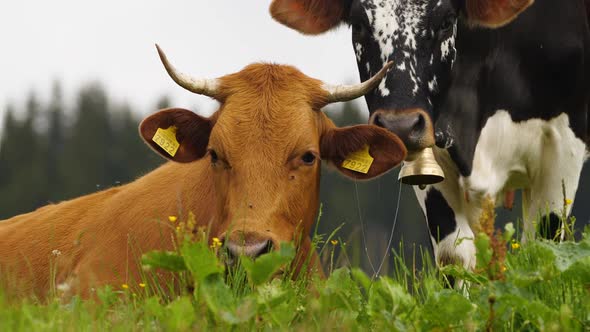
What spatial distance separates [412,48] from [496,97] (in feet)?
3.63

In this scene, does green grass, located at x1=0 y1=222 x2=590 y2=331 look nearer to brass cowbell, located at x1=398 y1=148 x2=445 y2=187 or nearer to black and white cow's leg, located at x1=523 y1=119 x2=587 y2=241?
brass cowbell, located at x1=398 y1=148 x2=445 y2=187

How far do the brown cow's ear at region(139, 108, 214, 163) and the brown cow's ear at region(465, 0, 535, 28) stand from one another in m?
2.06

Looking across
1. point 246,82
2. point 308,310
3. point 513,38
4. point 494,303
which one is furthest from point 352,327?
point 513,38

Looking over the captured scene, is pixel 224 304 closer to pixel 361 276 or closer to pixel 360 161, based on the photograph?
pixel 361 276

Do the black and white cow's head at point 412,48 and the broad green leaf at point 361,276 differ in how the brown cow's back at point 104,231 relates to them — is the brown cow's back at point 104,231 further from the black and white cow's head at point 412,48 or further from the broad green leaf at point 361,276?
the broad green leaf at point 361,276

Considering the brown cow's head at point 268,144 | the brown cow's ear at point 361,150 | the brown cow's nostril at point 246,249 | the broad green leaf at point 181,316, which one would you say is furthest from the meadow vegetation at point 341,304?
the brown cow's ear at point 361,150

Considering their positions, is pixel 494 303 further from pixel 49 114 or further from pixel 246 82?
pixel 49 114

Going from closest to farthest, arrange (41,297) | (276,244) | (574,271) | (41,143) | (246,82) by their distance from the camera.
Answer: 1. (574,271)
2. (276,244)
3. (246,82)
4. (41,297)
5. (41,143)

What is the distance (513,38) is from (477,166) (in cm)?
97

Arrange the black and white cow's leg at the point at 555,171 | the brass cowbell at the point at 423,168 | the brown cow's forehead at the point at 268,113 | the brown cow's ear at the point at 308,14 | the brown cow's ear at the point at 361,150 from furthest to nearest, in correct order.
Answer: the black and white cow's leg at the point at 555,171 → the brown cow's ear at the point at 308,14 → the brass cowbell at the point at 423,168 → the brown cow's ear at the point at 361,150 → the brown cow's forehead at the point at 268,113

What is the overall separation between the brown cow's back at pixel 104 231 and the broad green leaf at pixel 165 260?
1811mm

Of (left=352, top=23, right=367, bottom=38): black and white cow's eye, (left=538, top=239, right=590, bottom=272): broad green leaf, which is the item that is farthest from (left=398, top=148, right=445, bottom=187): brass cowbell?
(left=538, top=239, right=590, bottom=272): broad green leaf

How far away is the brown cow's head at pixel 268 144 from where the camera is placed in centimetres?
525

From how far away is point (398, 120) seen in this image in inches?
235
